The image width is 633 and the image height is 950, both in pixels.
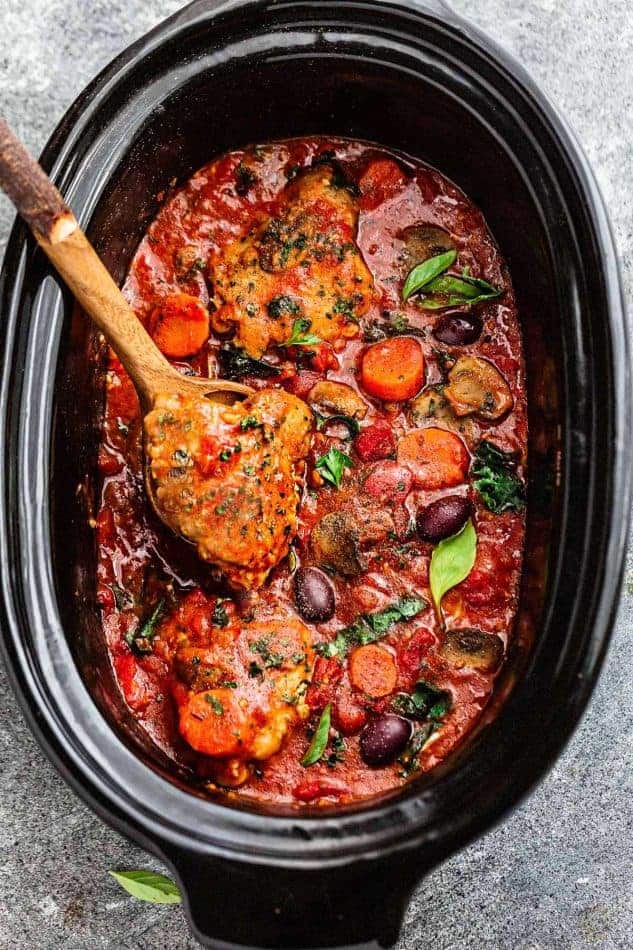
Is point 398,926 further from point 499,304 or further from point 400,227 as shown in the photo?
point 400,227

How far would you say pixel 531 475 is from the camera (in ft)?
8.44

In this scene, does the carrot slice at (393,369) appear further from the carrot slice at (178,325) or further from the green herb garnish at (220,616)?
the green herb garnish at (220,616)

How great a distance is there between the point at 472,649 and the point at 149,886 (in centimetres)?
134

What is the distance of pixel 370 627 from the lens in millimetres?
2568

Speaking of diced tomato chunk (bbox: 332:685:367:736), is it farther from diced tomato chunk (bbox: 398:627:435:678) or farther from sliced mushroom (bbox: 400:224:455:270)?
sliced mushroom (bbox: 400:224:455:270)

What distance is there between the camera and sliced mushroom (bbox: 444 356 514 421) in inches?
103

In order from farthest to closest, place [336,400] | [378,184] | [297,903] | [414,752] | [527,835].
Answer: [527,835] → [378,184] → [336,400] → [414,752] → [297,903]

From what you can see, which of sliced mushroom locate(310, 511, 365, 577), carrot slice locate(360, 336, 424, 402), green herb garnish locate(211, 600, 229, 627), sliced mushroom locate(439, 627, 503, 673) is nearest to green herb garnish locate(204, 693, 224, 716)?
green herb garnish locate(211, 600, 229, 627)

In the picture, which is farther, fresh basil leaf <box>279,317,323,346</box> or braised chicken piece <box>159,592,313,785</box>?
fresh basil leaf <box>279,317,323,346</box>

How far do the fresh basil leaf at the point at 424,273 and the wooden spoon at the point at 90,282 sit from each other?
0.59 metres

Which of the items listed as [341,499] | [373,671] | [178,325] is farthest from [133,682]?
[178,325]

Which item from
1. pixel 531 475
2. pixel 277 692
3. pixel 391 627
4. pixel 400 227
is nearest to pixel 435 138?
pixel 400 227

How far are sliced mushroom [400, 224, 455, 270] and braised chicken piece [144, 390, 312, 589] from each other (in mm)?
689

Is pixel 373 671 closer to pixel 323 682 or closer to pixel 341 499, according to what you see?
pixel 323 682
